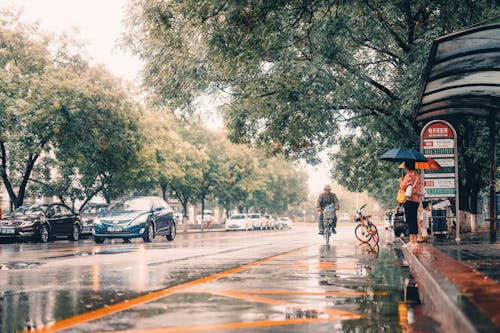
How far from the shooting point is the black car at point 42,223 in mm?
26312

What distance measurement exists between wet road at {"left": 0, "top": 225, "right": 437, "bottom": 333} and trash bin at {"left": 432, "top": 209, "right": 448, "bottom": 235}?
839cm

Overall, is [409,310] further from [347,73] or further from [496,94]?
[347,73]

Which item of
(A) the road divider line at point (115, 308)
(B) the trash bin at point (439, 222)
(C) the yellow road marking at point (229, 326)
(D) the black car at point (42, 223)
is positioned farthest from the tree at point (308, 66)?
(C) the yellow road marking at point (229, 326)

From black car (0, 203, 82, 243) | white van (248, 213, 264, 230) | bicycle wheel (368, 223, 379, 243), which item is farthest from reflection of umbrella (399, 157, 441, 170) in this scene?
white van (248, 213, 264, 230)

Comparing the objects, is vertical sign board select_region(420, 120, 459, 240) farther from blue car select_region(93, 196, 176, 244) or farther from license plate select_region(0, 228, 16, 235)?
license plate select_region(0, 228, 16, 235)

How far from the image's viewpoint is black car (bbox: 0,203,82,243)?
26.3 metres

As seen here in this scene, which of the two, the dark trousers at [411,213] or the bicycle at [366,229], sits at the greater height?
the dark trousers at [411,213]

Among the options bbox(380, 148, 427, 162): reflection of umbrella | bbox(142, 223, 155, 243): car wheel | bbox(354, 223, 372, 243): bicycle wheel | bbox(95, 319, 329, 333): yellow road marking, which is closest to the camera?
bbox(95, 319, 329, 333): yellow road marking

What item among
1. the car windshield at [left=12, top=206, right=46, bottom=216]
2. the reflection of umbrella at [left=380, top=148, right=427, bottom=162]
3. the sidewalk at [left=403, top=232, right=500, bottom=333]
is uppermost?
the reflection of umbrella at [left=380, top=148, right=427, bottom=162]

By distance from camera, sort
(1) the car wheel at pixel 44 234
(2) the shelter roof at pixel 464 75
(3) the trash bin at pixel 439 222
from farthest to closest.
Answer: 1. (1) the car wheel at pixel 44 234
2. (3) the trash bin at pixel 439 222
3. (2) the shelter roof at pixel 464 75

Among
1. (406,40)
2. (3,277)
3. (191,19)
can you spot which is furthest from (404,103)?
(3,277)

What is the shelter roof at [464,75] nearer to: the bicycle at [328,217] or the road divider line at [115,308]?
the bicycle at [328,217]

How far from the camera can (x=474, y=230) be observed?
1049 inches

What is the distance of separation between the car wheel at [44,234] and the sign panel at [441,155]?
15.4 m
